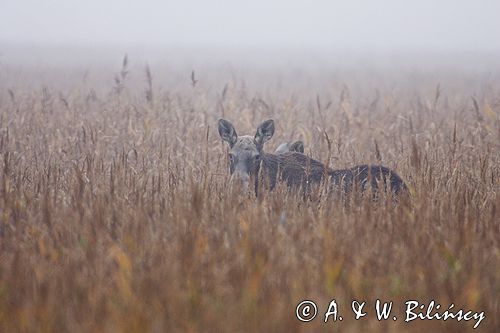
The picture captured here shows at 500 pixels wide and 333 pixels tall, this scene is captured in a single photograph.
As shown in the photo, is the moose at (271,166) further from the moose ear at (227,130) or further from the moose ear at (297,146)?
the moose ear at (297,146)

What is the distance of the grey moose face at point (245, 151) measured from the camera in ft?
24.0

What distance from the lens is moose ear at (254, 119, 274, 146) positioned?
792cm

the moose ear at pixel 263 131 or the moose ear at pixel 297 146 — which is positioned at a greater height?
the moose ear at pixel 263 131

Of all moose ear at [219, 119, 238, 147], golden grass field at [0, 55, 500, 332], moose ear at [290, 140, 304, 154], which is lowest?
moose ear at [290, 140, 304, 154]

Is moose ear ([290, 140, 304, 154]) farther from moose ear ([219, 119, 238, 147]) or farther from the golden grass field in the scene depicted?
the golden grass field

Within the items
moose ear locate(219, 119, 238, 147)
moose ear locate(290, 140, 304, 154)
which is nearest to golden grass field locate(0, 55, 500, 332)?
moose ear locate(219, 119, 238, 147)

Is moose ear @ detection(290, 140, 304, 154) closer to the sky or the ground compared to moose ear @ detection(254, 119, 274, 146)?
closer to the ground

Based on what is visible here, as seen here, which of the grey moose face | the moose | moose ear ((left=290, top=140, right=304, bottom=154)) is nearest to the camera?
the moose

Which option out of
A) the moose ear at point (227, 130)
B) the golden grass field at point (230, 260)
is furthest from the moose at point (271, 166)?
the golden grass field at point (230, 260)

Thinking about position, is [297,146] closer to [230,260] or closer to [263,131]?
[263,131]

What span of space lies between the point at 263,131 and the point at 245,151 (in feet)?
1.78

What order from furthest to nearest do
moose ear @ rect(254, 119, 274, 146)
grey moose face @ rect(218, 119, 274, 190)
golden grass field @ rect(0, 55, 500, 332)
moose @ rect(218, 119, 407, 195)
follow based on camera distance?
moose ear @ rect(254, 119, 274, 146)
grey moose face @ rect(218, 119, 274, 190)
moose @ rect(218, 119, 407, 195)
golden grass field @ rect(0, 55, 500, 332)

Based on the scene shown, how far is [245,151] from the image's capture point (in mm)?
7582

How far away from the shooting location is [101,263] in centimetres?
427
